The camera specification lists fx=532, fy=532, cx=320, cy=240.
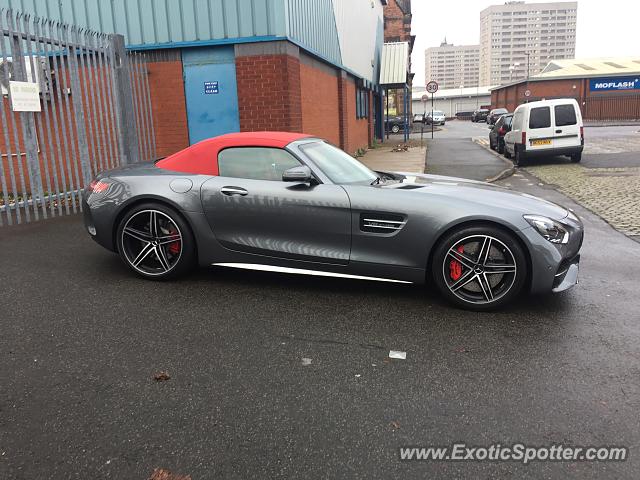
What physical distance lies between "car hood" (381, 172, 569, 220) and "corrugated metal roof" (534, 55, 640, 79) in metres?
54.0

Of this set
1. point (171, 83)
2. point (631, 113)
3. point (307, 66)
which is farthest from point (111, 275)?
point (631, 113)

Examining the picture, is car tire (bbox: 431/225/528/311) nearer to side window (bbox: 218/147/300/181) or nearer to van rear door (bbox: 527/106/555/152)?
side window (bbox: 218/147/300/181)

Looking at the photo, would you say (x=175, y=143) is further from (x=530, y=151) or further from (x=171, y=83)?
(x=530, y=151)

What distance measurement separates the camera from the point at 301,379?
312 cm

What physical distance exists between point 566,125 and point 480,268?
13422 mm

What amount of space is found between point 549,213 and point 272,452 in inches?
119

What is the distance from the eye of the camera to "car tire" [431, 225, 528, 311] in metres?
4.08

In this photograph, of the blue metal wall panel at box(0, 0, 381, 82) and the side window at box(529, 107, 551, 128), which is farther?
the side window at box(529, 107, 551, 128)

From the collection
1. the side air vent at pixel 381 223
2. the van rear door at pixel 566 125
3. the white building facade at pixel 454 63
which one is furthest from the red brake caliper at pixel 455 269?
the white building facade at pixel 454 63

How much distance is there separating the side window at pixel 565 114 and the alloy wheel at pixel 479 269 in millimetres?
13169

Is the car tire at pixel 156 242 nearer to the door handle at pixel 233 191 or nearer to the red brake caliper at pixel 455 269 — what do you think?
the door handle at pixel 233 191

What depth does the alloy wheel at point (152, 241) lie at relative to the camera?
484 centimetres

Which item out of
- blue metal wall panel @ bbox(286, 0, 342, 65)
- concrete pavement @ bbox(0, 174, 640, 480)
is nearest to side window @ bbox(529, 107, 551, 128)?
blue metal wall panel @ bbox(286, 0, 342, 65)

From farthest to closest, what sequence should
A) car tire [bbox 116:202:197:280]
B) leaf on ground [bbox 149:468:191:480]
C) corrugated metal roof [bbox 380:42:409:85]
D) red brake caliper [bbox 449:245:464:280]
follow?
corrugated metal roof [bbox 380:42:409:85]
car tire [bbox 116:202:197:280]
red brake caliper [bbox 449:245:464:280]
leaf on ground [bbox 149:468:191:480]
